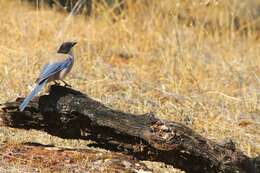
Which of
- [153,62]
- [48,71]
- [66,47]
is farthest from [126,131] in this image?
[153,62]

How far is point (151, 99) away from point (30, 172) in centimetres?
266

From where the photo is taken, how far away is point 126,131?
14.0ft

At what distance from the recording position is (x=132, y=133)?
4258mm

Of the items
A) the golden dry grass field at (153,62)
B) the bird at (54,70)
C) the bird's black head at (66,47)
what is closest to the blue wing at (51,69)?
the bird at (54,70)

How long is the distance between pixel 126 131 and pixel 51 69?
768 millimetres

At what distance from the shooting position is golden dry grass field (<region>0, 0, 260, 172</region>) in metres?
6.43

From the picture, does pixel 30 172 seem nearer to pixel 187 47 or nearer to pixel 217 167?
pixel 217 167

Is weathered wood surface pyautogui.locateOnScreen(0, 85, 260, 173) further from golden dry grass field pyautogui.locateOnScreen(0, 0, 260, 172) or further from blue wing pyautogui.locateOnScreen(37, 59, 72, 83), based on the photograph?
golden dry grass field pyautogui.locateOnScreen(0, 0, 260, 172)

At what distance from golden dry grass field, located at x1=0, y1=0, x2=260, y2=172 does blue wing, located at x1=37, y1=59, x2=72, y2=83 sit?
26.0 inches

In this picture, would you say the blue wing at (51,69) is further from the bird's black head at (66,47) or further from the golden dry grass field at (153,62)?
the golden dry grass field at (153,62)

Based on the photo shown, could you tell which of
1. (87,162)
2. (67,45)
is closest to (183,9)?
(67,45)

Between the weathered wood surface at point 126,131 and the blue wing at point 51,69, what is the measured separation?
0.20m

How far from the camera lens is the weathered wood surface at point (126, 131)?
13.7 feet

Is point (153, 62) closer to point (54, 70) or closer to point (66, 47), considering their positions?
point (66, 47)
